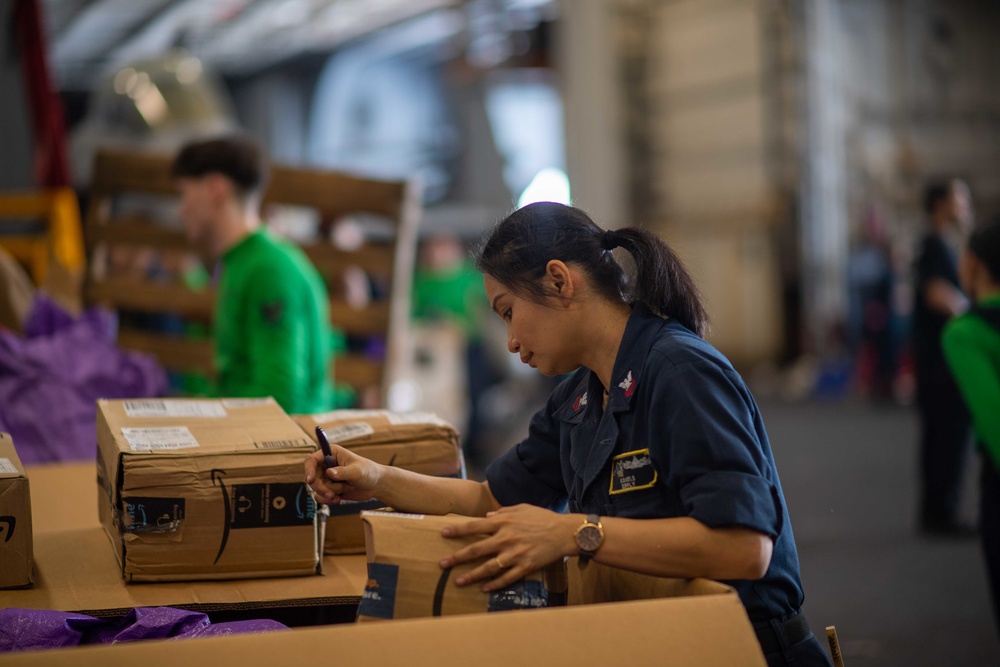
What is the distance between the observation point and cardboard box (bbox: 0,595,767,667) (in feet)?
3.92

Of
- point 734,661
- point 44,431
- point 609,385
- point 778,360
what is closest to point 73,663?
point 734,661

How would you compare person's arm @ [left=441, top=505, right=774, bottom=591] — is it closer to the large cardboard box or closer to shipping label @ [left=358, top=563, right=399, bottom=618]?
shipping label @ [left=358, top=563, right=399, bottom=618]

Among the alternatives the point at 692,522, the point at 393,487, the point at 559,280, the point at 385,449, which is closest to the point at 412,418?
the point at 385,449

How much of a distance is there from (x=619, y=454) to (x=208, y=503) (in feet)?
2.39

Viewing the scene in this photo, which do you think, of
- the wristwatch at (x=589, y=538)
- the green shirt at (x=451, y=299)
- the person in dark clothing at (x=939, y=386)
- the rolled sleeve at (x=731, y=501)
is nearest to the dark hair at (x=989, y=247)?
the person in dark clothing at (x=939, y=386)

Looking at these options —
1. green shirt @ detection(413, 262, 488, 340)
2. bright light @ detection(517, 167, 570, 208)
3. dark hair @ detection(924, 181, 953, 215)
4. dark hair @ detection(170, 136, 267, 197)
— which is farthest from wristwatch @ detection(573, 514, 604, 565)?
bright light @ detection(517, 167, 570, 208)

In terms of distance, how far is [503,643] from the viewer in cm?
126

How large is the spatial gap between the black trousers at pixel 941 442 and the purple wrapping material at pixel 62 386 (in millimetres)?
3638

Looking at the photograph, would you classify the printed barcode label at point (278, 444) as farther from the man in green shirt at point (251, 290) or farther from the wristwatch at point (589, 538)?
the man in green shirt at point (251, 290)

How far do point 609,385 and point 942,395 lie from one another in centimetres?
391

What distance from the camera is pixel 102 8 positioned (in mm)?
9898

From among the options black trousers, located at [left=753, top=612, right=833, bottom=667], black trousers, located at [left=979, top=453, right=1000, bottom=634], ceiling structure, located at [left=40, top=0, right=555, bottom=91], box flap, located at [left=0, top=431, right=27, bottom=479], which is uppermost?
ceiling structure, located at [left=40, top=0, right=555, bottom=91]

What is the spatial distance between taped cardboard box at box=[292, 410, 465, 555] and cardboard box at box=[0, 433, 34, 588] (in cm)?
52

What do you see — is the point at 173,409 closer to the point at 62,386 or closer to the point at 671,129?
the point at 62,386
